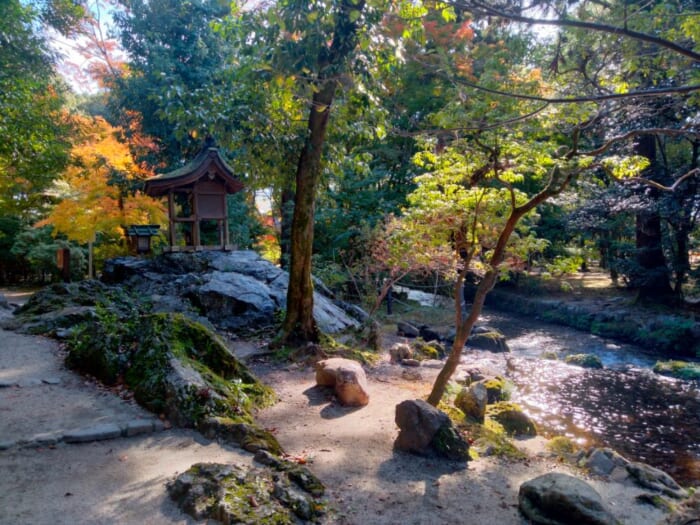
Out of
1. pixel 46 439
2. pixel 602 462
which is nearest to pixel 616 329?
pixel 602 462

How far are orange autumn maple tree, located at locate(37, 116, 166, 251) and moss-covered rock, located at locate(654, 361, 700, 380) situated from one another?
43.7ft

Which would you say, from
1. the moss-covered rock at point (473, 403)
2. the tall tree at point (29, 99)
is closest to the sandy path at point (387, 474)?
the moss-covered rock at point (473, 403)

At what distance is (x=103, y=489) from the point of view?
10.8ft

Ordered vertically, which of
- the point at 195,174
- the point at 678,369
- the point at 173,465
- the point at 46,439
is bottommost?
the point at 678,369

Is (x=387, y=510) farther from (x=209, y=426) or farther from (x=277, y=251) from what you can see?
(x=277, y=251)

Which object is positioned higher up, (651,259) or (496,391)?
(651,259)

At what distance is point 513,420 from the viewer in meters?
6.79

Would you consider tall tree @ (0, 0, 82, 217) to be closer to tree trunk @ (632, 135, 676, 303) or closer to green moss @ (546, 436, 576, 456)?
green moss @ (546, 436, 576, 456)

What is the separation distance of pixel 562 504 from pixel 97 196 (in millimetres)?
13905

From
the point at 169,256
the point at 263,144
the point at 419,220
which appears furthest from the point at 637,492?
the point at 169,256

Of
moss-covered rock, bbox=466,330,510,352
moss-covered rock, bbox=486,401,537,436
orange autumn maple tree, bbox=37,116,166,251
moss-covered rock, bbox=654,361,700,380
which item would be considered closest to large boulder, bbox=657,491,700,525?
moss-covered rock, bbox=486,401,537,436

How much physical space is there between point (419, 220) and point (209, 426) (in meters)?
4.17

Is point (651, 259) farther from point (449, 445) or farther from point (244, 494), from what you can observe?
point (244, 494)

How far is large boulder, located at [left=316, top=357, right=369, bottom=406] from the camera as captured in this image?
599 centimetres
